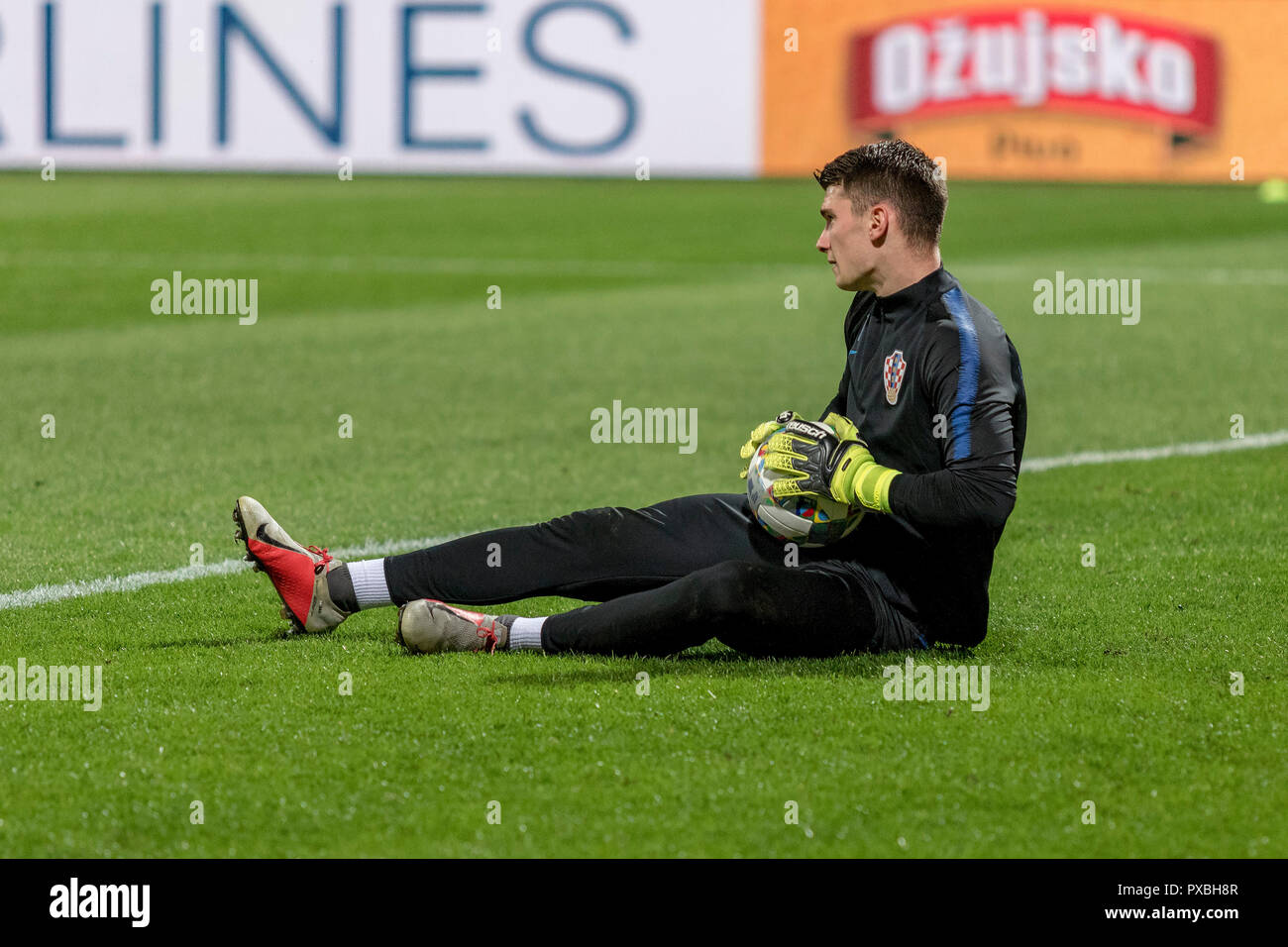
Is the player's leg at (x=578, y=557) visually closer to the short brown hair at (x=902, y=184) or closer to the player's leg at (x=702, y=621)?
the player's leg at (x=702, y=621)

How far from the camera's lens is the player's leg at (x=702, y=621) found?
5.14m

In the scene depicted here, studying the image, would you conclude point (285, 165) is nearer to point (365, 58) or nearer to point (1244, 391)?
point (365, 58)

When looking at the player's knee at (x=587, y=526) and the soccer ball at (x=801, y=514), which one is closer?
the soccer ball at (x=801, y=514)

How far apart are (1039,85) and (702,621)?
25.0 m

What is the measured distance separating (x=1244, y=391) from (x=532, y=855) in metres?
8.67

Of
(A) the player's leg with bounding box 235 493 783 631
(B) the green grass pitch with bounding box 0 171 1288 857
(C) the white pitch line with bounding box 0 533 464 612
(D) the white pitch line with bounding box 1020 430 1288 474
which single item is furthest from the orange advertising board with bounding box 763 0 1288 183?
(A) the player's leg with bounding box 235 493 783 631

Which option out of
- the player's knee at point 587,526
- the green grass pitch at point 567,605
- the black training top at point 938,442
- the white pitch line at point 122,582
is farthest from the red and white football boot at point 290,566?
the black training top at point 938,442

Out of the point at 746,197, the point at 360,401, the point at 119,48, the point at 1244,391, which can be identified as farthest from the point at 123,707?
the point at 119,48

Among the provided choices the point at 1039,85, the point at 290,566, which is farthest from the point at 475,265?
the point at 290,566

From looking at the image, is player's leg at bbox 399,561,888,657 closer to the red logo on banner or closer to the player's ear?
the player's ear

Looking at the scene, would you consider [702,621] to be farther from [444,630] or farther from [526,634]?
[444,630]

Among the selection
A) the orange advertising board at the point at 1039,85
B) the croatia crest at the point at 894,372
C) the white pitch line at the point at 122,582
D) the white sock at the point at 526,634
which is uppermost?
the orange advertising board at the point at 1039,85

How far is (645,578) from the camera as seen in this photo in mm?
5539

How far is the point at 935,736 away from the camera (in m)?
4.67
